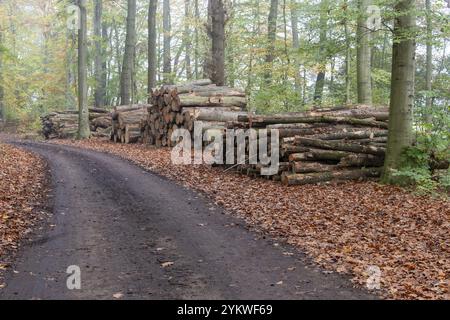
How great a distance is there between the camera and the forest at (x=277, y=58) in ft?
37.1

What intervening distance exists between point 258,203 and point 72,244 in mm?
4452

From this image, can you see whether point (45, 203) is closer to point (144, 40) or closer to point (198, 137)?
point (198, 137)

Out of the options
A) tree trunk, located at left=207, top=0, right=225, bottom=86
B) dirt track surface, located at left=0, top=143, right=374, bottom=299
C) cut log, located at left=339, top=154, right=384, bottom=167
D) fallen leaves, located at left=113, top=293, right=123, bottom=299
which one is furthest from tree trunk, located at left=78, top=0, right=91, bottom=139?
fallen leaves, located at left=113, top=293, right=123, bottom=299

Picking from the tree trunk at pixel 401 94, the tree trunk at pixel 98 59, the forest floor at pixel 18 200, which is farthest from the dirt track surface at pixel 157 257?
the tree trunk at pixel 98 59

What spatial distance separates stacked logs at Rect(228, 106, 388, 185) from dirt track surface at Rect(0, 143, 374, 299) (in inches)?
122

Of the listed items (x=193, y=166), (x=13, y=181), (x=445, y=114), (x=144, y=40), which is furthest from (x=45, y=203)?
(x=144, y=40)

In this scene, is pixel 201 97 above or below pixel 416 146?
above

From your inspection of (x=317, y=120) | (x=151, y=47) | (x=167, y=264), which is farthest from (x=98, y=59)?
(x=167, y=264)

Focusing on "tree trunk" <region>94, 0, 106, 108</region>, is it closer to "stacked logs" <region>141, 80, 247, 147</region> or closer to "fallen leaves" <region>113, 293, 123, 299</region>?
"stacked logs" <region>141, 80, 247, 147</region>

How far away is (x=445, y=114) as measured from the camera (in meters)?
11.3

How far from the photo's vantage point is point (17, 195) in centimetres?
1059
